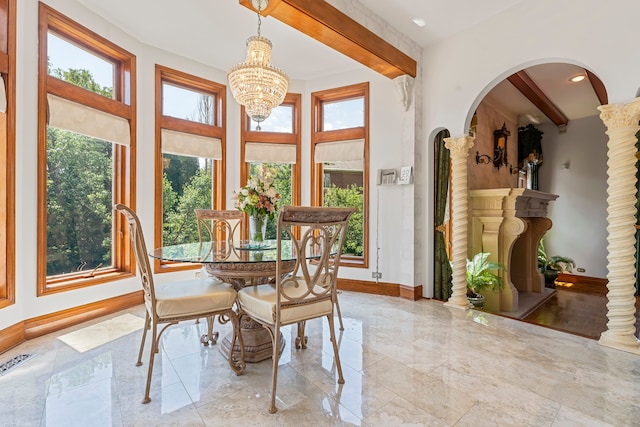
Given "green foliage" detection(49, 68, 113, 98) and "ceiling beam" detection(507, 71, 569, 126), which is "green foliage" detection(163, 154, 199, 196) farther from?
"ceiling beam" detection(507, 71, 569, 126)

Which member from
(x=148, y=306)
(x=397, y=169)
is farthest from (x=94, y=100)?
(x=397, y=169)

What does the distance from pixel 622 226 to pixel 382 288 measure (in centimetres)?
250

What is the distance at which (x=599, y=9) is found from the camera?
2.63 m

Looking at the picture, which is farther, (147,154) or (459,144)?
(147,154)

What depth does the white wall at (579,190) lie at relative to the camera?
18.1ft

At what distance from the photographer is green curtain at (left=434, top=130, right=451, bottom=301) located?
3850 millimetres

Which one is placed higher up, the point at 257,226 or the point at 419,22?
the point at 419,22

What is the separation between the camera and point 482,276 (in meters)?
3.81

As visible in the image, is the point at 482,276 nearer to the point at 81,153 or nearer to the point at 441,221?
the point at 441,221

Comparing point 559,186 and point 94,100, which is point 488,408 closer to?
point 94,100

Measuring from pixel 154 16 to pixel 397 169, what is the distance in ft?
10.7

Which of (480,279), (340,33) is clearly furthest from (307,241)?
(480,279)

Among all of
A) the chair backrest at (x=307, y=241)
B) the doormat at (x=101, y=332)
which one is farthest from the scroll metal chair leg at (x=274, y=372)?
the doormat at (x=101, y=332)

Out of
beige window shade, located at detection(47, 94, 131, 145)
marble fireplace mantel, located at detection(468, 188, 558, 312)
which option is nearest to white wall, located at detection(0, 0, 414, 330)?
beige window shade, located at detection(47, 94, 131, 145)
